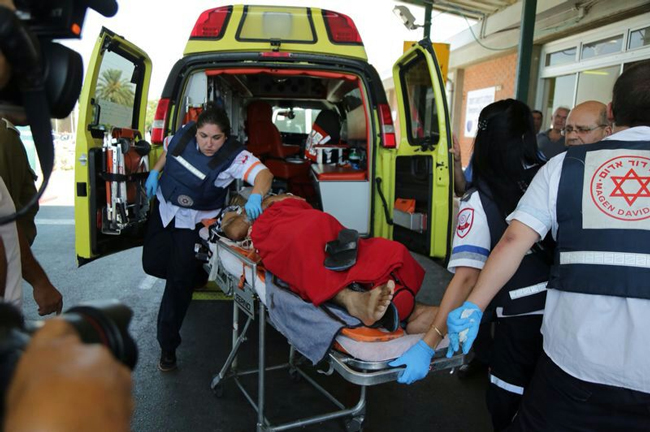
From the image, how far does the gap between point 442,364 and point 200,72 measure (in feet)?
10.2

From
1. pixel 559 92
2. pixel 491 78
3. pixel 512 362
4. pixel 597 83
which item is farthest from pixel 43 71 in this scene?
pixel 491 78

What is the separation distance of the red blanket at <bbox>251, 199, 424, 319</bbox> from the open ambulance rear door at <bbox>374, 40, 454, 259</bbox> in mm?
1254

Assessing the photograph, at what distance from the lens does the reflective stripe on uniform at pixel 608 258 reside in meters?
1.31

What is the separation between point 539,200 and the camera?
4.93 feet

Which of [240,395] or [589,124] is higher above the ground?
[589,124]

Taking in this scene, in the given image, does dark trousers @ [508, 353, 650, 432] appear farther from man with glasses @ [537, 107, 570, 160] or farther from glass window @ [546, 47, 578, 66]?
glass window @ [546, 47, 578, 66]

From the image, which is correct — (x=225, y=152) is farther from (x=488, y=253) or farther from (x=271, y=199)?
(x=488, y=253)

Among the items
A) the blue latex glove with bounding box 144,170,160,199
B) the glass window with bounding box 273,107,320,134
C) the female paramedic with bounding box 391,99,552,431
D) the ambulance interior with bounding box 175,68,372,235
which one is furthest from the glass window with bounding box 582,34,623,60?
the blue latex glove with bounding box 144,170,160,199

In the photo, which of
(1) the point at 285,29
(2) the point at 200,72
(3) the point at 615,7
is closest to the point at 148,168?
(2) the point at 200,72

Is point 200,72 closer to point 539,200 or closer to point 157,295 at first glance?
point 157,295

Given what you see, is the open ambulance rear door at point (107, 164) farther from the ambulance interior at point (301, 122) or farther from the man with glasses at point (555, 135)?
the man with glasses at point (555, 135)

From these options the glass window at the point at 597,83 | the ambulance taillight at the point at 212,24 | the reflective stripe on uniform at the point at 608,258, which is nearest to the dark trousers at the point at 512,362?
the reflective stripe on uniform at the point at 608,258

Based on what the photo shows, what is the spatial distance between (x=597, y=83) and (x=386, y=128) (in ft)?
19.2

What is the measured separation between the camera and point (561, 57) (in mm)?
8656
